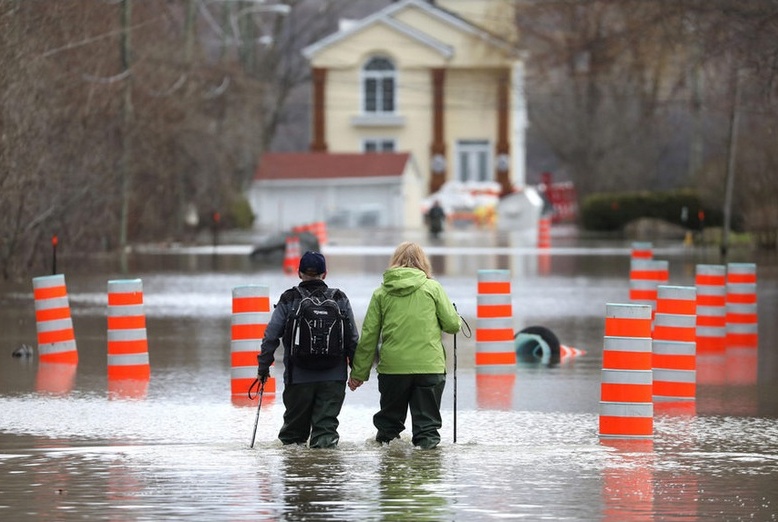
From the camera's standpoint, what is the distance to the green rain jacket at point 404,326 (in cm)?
1149

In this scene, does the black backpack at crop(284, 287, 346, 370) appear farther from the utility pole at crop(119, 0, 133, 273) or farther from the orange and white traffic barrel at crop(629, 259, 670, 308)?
the utility pole at crop(119, 0, 133, 273)

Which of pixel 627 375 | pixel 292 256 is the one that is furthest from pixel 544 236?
pixel 627 375

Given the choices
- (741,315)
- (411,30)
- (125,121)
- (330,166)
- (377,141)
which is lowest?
(741,315)

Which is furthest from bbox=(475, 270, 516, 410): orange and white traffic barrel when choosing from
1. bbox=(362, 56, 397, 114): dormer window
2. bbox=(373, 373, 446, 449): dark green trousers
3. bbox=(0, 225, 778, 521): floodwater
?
bbox=(362, 56, 397, 114): dormer window

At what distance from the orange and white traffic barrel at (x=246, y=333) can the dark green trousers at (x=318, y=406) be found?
3580 mm

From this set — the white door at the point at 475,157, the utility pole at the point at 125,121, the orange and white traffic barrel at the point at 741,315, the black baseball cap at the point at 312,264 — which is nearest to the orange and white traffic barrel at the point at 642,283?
the orange and white traffic barrel at the point at 741,315

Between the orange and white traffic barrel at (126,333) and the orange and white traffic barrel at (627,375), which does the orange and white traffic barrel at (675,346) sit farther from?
the orange and white traffic barrel at (126,333)

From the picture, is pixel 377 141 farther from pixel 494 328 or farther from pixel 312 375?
pixel 312 375

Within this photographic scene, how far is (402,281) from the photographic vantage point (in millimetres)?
11492

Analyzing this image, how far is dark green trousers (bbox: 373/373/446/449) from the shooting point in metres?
11.5

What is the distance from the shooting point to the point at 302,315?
37.3ft

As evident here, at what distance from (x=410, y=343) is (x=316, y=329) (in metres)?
0.60

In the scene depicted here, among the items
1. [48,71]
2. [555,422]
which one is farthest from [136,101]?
[555,422]

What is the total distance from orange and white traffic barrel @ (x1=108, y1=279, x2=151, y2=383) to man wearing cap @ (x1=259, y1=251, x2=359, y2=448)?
503 centimetres
